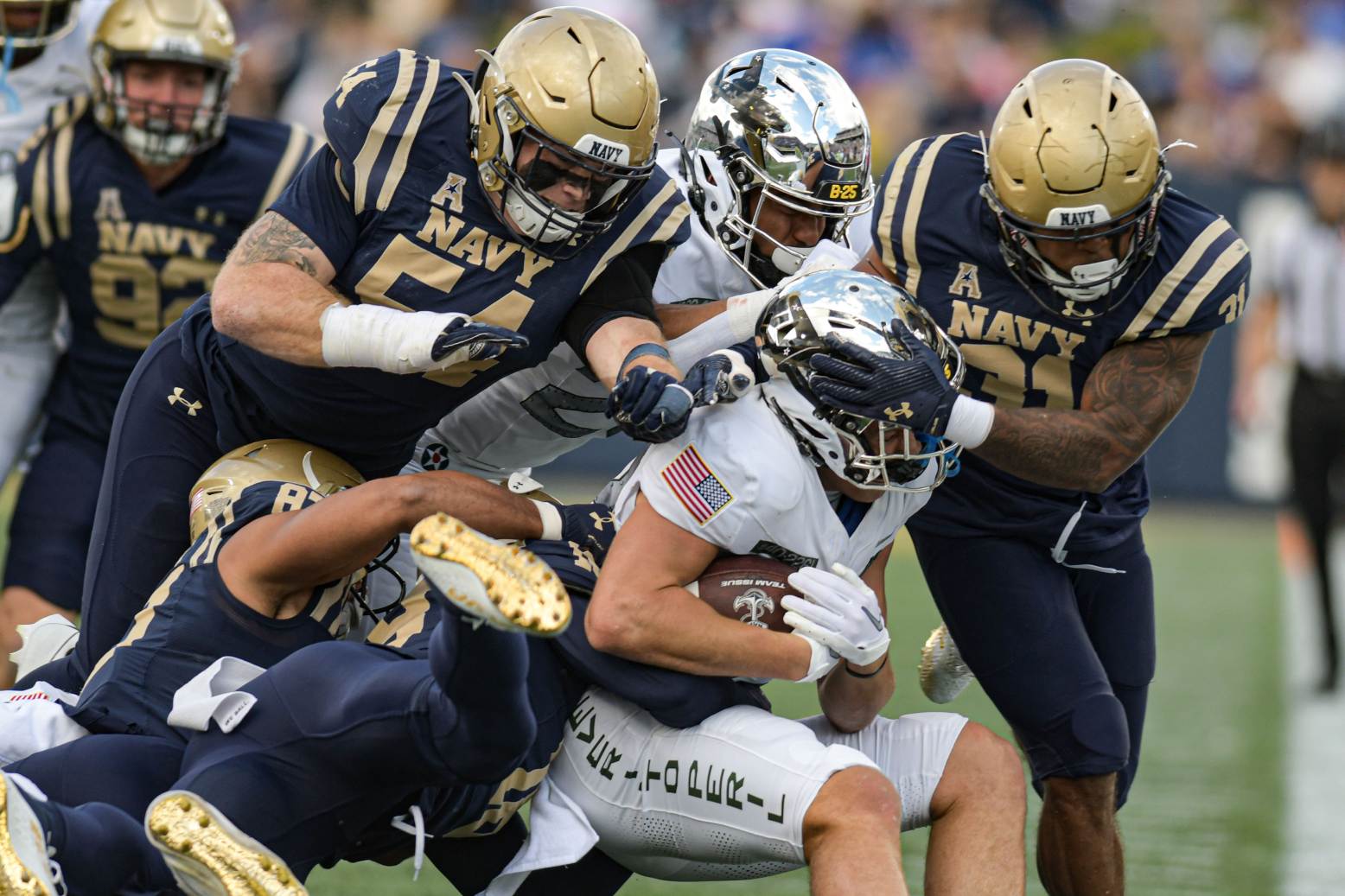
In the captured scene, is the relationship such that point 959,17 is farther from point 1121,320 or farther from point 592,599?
point 592,599

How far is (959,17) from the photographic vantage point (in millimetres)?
13242

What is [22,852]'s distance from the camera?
9.22 feet

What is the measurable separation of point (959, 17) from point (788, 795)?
426 inches

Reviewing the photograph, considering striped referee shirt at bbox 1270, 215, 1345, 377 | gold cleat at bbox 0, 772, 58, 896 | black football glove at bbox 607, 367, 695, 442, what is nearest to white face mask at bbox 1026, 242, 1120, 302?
black football glove at bbox 607, 367, 695, 442

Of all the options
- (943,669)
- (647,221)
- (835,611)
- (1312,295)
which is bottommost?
(1312,295)

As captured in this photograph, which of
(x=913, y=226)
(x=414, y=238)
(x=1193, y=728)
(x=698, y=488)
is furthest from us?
(x=1193, y=728)

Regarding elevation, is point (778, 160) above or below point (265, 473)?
above

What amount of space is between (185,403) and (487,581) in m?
1.59

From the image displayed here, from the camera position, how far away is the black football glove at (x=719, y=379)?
11.1 ft

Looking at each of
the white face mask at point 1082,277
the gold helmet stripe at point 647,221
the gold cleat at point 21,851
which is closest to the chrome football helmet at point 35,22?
the gold helmet stripe at point 647,221

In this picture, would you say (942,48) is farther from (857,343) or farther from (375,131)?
(857,343)

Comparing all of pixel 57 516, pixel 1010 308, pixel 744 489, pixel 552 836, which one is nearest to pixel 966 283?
pixel 1010 308

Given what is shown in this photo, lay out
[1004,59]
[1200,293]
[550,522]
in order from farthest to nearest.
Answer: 1. [1004,59]
2. [1200,293]
3. [550,522]

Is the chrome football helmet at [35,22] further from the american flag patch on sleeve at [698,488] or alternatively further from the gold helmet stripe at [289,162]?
the american flag patch on sleeve at [698,488]
